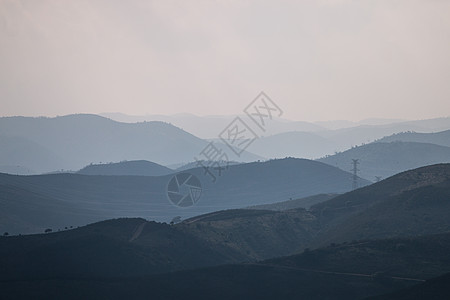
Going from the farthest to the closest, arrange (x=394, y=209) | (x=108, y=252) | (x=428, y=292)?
(x=394, y=209) → (x=108, y=252) → (x=428, y=292)

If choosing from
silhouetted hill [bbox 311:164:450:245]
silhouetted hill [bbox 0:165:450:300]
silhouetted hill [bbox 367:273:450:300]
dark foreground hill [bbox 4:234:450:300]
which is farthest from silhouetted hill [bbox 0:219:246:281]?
silhouetted hill [bbox 367:273:450:300]

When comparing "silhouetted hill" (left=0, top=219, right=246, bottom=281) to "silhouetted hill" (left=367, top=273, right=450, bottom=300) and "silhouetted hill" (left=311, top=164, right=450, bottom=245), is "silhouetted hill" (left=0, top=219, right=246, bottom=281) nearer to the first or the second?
"silhouetted hill" (left=311, top=164, right=450, bottom=245)

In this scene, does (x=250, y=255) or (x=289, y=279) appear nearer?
(x=289, y=279)

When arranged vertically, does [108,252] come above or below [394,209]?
below

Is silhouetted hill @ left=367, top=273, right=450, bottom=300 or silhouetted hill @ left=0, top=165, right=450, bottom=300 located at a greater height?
silhouetted hill @ left=0, top=165, right=450, bottom=300

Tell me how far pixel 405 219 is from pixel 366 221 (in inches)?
259

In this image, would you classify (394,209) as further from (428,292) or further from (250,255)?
(428,292)

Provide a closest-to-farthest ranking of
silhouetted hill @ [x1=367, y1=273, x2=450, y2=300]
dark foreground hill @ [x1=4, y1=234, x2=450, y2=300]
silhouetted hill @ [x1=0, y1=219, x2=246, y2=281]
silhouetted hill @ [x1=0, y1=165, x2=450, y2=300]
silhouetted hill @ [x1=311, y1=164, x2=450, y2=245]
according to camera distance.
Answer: silhouetted hill @ [x1=367, y1=273, x2=450, y2=300]
dark foreground hill @ [x1=4, y1=234, x2=450, y2=300]
silhouetted hill @ [x1=0, y1=165, x2=450, y2=300]
silhouetted hill @ [x1=0, y1=219, x2=246, y2=281]
silhouetted hill @ [x1=311, y1=164, x2=450, y2=245]

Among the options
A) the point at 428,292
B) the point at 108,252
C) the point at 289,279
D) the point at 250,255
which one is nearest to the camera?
the point at 428,292

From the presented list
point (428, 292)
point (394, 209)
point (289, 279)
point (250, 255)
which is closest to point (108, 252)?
point (289, 279)

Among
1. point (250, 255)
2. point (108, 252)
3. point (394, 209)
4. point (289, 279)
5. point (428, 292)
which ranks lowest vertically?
point (428, 292)

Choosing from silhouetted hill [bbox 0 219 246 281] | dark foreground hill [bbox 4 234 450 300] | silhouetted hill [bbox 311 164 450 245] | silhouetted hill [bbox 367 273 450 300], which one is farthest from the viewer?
silhouetted hill [bbox 311 164 450 245]

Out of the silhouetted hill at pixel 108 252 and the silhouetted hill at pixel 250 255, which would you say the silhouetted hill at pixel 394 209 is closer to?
the silhouetted hill at pixel 250 255

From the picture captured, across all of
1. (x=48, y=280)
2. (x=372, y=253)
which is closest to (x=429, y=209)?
(x=372, y=253)
